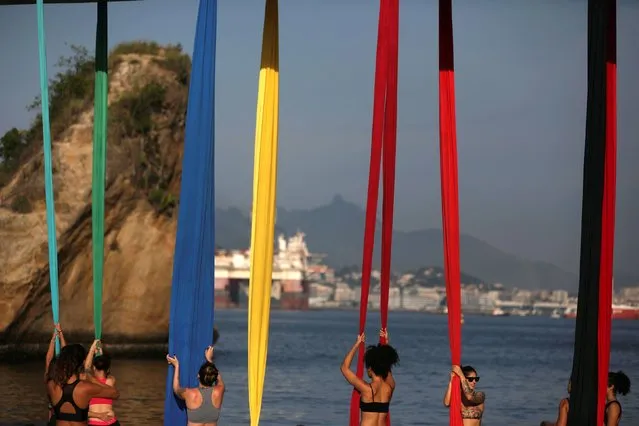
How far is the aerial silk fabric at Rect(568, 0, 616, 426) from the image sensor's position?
858 cm

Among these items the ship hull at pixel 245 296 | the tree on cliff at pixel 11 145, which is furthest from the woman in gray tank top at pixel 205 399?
the ship hull at pixel 245 296

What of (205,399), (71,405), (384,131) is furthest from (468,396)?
(71,405)

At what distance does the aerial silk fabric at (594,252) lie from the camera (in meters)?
8.58

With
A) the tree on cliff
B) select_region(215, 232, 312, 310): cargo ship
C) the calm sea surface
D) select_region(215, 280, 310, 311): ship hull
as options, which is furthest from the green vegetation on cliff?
select_region(215, 280, 310, 311): ship hull

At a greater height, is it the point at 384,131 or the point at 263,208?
the point at 384,131

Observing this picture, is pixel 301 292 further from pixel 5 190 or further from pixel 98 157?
pixel 98 157

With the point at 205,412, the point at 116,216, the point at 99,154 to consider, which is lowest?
the point at 205,412

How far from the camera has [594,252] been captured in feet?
28.4

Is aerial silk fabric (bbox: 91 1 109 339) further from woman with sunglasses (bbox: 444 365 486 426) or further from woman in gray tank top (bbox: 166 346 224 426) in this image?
woman with sunglasses (bbox: 444 365 486 426)

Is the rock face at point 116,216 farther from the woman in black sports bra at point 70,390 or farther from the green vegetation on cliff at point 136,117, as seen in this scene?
the woman in black sports bra at point 70,390

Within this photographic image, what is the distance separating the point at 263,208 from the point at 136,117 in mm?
30213

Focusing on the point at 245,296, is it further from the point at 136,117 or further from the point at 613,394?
the point at 613,394

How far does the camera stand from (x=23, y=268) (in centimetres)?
3322

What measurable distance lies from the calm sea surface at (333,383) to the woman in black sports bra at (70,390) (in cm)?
351
